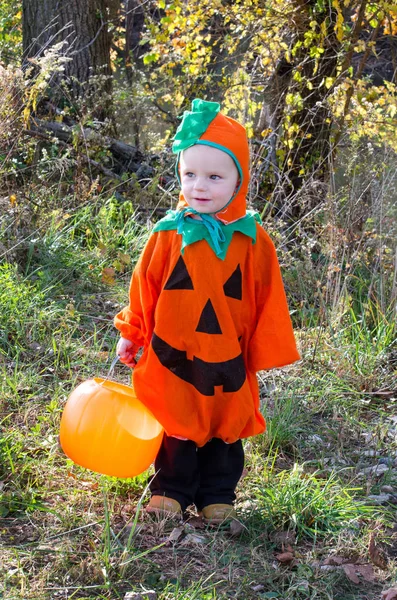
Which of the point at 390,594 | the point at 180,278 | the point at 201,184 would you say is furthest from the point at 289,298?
the point at 390,594

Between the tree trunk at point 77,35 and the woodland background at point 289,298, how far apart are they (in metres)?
0.02

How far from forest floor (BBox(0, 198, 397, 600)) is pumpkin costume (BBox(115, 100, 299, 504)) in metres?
0.38

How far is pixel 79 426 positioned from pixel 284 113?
3.75m

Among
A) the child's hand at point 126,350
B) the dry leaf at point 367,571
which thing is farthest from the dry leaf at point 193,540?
the child's hand at point 126,350

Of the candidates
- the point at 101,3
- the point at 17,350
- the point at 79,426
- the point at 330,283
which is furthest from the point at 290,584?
the point at 101,3

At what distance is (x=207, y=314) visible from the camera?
9.12 ft

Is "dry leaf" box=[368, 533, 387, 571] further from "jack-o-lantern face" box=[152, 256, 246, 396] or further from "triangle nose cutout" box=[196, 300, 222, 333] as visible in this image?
"triangle nose cutout" box=[196, 300, 222, 333]

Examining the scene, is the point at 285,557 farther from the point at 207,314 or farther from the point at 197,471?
the point at 207,314

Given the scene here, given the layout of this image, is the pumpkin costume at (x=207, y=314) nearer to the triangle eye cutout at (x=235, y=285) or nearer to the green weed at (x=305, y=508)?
the triangle eye cutout at (x=235, y=285)

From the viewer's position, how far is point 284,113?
587cm

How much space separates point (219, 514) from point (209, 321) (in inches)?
30.4

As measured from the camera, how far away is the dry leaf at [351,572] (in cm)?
269

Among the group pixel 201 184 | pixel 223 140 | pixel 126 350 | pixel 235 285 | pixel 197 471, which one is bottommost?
pixel 197 471

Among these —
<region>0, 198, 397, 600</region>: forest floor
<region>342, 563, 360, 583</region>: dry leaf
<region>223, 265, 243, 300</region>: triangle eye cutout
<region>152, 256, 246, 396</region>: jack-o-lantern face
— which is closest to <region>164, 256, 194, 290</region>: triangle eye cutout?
<region>152, 256, 246, 396</region>: jack-o-lantern face
